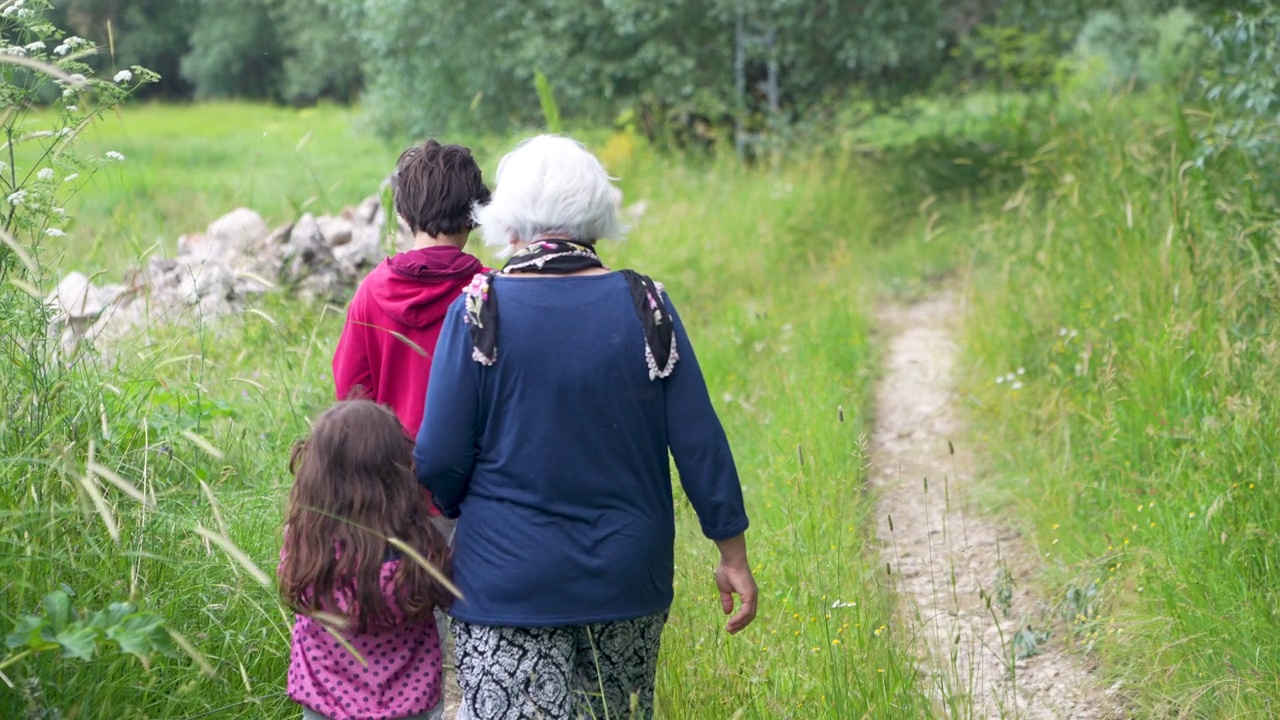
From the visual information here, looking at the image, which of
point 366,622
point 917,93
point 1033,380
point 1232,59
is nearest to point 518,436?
point 366,622

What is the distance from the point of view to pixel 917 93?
1407cm

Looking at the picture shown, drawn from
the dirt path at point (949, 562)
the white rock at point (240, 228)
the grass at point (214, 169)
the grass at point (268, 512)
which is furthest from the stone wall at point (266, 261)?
the dirt path at point (949, 562)

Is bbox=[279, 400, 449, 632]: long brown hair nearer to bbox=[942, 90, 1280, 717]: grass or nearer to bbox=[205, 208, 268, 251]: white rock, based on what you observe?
bbox=[942, 90, 1280, 717]: grass

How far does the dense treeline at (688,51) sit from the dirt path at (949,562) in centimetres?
513

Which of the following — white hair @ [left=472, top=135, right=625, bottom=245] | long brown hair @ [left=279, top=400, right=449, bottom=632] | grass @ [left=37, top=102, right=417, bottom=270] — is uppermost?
white hair @ [left=472, top=135, right=625, bottom=245]

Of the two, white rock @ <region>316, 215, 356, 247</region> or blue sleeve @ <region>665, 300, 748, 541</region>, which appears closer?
blue sleeve @ <region>665, 300, 748, 541</region>

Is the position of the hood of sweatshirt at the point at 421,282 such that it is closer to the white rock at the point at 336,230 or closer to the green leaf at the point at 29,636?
the green leaf at the point at 29,636

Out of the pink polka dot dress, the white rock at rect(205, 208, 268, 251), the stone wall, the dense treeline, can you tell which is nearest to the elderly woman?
the pink polka dot dress

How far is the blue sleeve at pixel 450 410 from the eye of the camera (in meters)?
2.65

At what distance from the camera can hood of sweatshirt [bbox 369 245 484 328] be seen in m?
3.21

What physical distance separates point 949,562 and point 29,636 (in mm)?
3777

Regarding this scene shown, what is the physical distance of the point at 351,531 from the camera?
2734mm

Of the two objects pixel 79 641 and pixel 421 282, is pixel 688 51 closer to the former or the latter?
pixel 421 282

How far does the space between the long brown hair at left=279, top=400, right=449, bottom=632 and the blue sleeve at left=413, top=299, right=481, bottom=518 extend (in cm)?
11
